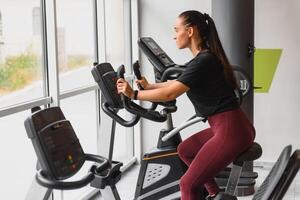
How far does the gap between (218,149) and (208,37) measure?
0.69 metres

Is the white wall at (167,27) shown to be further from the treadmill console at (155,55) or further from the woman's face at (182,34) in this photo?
the woman's face at (182,34)

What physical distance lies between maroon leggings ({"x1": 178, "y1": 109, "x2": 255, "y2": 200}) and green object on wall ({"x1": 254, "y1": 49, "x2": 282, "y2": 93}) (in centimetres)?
263

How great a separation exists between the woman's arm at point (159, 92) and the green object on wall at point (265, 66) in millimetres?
2876

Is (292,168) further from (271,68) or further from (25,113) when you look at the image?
(271,68)

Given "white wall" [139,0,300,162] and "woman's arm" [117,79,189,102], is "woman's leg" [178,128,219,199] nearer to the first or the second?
"woman's arm" [117,79,189,102]

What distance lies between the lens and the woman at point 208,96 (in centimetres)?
286

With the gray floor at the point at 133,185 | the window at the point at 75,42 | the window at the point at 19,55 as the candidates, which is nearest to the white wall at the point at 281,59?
the gray floor at the point at 133,185

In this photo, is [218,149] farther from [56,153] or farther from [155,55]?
[56,153]

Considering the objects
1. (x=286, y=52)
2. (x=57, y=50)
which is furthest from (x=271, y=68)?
(x=57, y=50)

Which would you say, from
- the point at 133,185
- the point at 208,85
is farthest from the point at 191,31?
the point at 133,185

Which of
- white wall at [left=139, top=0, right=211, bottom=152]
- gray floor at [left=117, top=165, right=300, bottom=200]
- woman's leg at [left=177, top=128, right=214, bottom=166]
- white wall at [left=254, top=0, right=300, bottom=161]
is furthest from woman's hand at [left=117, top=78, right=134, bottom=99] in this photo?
white wall at [left=254, top=0, right=300, bottom=161]

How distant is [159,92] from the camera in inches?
113

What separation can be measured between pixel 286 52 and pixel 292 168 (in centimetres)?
442

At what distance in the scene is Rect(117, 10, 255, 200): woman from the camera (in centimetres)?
286
